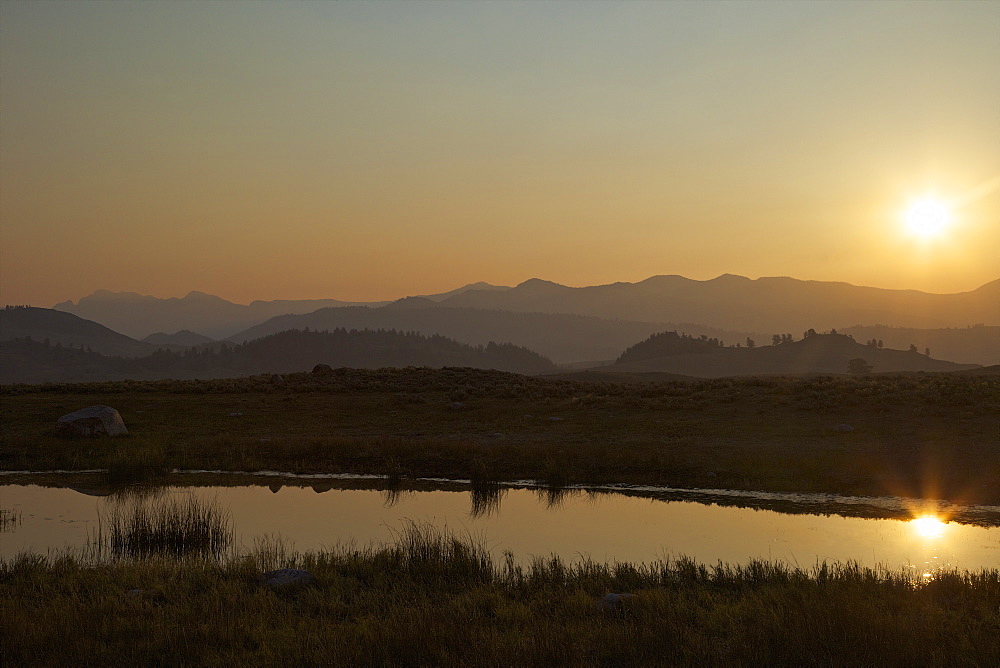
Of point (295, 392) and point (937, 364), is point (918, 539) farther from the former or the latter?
point (937, 364)

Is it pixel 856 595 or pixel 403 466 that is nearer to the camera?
pixel 856 595

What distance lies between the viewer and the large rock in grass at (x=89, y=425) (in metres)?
32.4

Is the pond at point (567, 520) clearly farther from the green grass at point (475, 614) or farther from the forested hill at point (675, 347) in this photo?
the forested hill at point (675, 347)

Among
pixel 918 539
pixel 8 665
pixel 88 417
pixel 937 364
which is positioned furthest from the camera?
pixel 937 364

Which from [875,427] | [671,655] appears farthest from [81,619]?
[875,427]

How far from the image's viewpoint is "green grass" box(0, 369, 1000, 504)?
25.4 meters

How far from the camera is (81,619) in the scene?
10453mm

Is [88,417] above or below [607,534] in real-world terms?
above

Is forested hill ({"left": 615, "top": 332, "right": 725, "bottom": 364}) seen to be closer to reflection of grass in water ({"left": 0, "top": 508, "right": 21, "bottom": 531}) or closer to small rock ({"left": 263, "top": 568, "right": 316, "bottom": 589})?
reflection of grass in water ({"left": 0, "top": 508, "right": 21, "bottom": 531})

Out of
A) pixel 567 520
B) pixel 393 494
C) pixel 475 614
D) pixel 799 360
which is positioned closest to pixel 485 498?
pixel 393 494

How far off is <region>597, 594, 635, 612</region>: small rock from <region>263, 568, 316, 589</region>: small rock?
4.93m

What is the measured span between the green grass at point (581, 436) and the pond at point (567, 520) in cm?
188

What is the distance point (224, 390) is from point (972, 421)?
4341cm

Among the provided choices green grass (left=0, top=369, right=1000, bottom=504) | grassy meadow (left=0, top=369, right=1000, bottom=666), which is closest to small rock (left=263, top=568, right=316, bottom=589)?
grassy meadow (left=0, top=369, right=1000, bottom=666)
